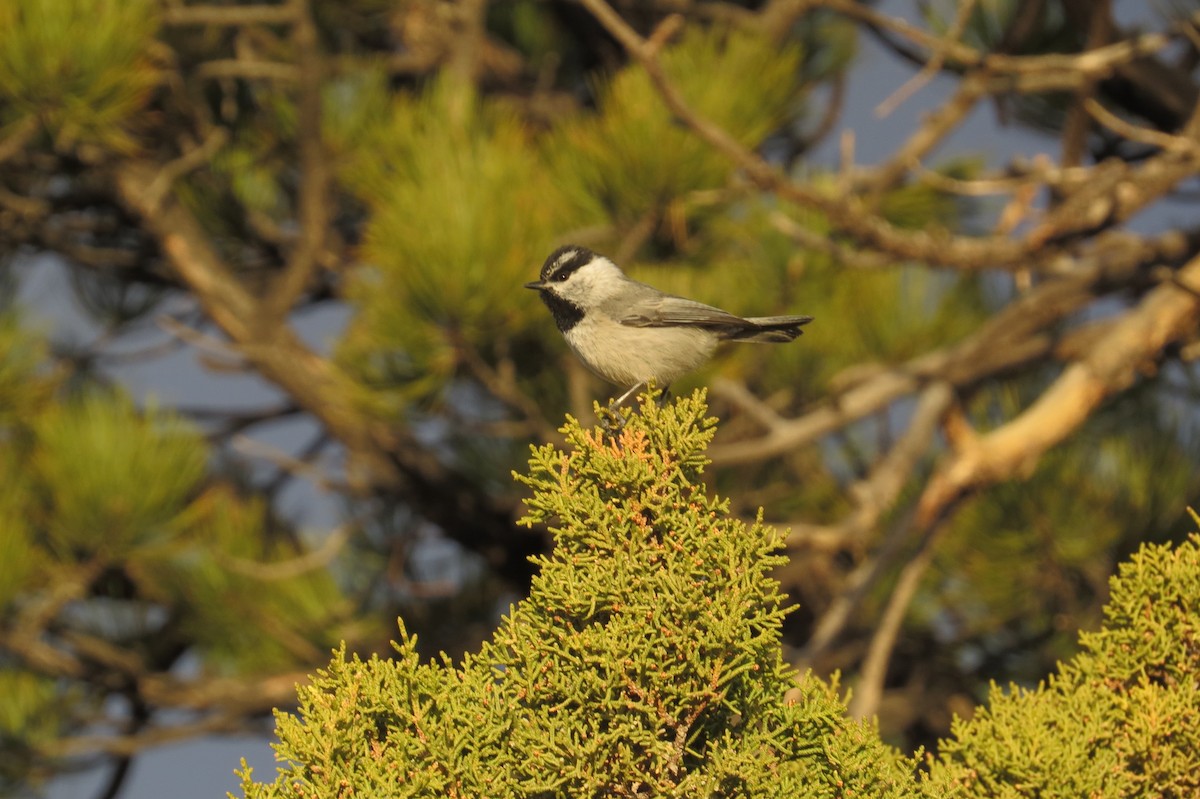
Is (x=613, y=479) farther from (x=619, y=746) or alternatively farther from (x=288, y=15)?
(x=288, y=15)

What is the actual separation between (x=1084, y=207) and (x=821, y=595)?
2690 millimetres

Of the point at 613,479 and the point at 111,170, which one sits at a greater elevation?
the point at 111,170

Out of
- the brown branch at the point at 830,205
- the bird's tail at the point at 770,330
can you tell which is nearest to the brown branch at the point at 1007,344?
the brown branch at the point at 830,205

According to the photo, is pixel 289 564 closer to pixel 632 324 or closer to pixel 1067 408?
pixel 632 324

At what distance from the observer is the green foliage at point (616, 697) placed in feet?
6.93

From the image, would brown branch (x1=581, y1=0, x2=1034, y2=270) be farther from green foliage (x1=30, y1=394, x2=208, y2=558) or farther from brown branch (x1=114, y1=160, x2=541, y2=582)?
green foliage (x1=30, y1=394, x2=208, y2=558)

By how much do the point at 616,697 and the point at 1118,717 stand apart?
918mm

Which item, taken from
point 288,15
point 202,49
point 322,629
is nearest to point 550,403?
point 322,629

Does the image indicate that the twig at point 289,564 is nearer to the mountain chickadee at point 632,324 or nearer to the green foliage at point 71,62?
the green foliage at point 71,62

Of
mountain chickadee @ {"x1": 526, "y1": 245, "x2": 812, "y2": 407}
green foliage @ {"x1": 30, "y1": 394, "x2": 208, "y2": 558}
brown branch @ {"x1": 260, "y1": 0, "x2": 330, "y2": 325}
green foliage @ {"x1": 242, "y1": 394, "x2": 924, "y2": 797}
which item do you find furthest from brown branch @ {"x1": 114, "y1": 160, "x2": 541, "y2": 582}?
green foliage @ {"x1": 242, "y1": 394, "x2": 924, "y2": 797}

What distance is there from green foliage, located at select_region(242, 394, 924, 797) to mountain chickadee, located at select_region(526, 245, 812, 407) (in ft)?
5.70

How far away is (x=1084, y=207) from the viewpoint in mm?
4629

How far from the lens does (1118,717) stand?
2.43 m

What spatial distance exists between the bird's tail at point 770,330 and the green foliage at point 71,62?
2.61 m
